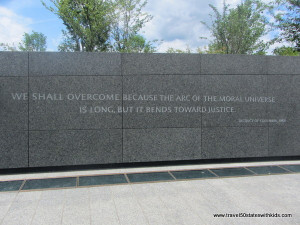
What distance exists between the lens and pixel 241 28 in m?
19.8

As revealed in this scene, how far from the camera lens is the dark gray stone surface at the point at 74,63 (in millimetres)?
6301

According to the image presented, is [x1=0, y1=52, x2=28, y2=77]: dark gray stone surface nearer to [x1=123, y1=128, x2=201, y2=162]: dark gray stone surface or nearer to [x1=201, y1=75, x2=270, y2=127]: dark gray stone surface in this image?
[x1=123, y1=128, x2=201, y2=162]: dark gray stone surface

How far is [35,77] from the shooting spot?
6.29 metres

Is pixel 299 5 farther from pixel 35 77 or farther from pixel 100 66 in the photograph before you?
pixel 35 77

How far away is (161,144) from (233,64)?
3.10 meters

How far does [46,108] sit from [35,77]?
0.83 m

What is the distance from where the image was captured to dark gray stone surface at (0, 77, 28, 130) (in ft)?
20.2

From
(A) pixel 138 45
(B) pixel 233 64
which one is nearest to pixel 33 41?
(A) pixel 138 45

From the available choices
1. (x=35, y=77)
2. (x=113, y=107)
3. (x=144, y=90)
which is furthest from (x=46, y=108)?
(x=144, y=90)

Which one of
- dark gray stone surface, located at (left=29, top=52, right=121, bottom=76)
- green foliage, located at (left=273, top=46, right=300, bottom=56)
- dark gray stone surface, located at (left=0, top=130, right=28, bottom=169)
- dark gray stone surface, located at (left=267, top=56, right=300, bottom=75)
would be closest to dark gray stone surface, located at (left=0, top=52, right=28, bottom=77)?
dark gray stone surface, located at (left=29, top=52, right=121, bottom=76)

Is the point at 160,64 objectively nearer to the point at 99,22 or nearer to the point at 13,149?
the point at 13,149

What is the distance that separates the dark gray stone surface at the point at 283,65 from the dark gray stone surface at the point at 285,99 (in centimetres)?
15

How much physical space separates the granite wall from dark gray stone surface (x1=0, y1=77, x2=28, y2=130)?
0.02 meters

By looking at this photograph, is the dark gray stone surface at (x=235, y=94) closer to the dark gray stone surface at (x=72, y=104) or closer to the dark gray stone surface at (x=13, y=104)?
the dark gray stone surface at (x=72, y=104)
